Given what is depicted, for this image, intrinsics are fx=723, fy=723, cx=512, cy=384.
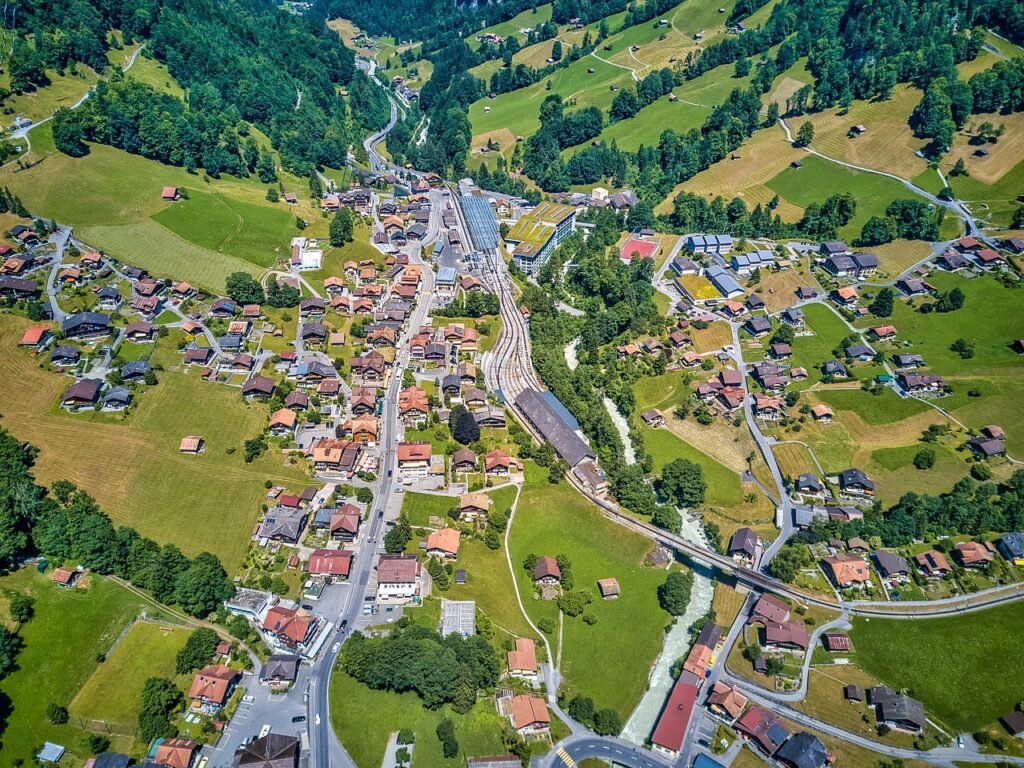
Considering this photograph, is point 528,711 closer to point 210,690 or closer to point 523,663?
point 523,663

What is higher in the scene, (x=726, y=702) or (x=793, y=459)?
(x=726, y=702)

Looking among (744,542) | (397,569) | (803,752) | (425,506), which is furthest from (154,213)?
(803,752)

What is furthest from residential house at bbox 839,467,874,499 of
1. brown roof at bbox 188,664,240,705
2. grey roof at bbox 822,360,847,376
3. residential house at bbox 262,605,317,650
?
brown roof at bbox 188,664,240,705

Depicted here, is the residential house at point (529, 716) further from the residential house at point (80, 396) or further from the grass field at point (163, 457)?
the residential house at point (80, 396)

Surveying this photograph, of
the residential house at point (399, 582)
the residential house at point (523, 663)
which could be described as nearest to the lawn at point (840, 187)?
the residential house at point (523, 663)

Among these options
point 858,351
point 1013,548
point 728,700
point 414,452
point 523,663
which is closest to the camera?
point 728,700

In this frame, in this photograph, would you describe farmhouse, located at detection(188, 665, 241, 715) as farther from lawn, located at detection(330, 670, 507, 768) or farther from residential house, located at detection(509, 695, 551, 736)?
residential house, located at detection(509, 695, 551, 736)
